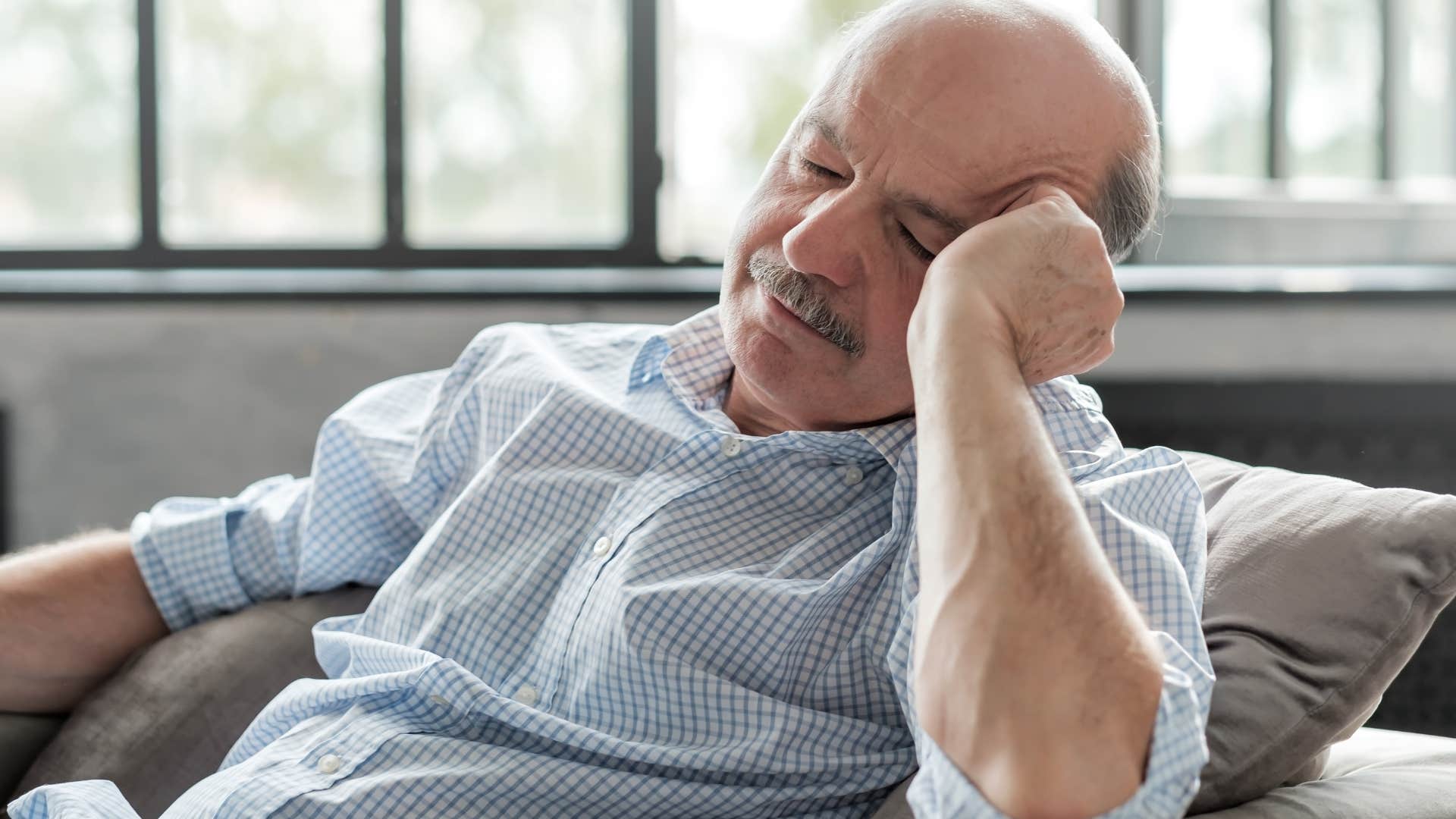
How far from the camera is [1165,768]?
32.3 inches

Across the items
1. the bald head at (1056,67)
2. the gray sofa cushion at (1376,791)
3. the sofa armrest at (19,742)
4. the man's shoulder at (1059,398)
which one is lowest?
the sofa armrest at (19,742)

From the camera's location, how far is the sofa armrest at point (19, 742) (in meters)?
1.37

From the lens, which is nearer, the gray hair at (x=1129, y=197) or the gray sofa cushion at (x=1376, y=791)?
the gray sofa cushion at (x=1376, y=791)

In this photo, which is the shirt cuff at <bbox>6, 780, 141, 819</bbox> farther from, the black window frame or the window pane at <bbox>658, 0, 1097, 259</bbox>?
the black window frame

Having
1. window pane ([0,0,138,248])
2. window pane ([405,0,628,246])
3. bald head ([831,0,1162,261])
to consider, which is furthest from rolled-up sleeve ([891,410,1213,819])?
window pane ([0,0,138,248])

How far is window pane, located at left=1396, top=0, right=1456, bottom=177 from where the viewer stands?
12.0 feet

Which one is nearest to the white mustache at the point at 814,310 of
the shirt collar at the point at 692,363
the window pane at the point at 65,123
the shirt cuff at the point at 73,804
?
the shirt collar at the point at 692,363

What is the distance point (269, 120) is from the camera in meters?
3.01

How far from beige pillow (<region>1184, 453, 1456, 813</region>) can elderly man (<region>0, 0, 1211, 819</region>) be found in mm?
65

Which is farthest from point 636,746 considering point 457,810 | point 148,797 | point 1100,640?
point 148,797

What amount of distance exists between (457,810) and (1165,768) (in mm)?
573

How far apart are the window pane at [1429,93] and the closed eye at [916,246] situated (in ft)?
9.56

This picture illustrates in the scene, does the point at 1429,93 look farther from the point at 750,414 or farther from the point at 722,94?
the point at 750,414

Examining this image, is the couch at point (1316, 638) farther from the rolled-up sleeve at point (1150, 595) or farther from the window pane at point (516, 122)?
the window pane at point (516, 122)
